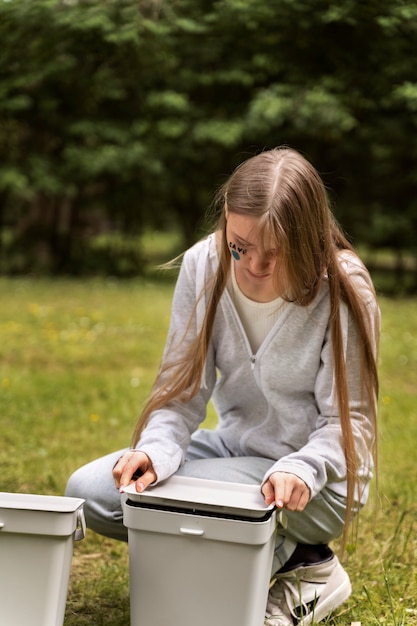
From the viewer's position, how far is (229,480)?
2.00 meters

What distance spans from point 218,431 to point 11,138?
22.7ft

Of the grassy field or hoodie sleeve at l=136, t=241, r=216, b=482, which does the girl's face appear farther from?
the grassy field

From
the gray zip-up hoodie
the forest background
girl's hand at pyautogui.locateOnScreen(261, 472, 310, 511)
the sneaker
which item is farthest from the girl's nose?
the forest background

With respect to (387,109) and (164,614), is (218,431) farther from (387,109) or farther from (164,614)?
(387,109)

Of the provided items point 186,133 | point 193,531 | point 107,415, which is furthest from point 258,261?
point 186,133

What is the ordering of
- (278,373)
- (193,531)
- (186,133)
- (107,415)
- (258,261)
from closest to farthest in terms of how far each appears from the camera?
(193,531)
(258,261)
(278,373)
(107,415)
(186,133)

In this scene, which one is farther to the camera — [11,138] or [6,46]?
[11,138]

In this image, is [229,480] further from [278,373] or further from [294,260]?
[294,260]

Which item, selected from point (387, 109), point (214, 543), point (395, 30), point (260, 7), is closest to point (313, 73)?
point (387, 109)

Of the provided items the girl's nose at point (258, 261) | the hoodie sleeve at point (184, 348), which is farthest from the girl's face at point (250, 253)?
the hoodie sleeve at point (184, 348)

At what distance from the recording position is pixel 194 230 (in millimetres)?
10016

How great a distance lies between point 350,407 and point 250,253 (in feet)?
1.39

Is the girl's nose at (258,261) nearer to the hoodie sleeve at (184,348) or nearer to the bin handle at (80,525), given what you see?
the hoodie sleeve at (184,348)

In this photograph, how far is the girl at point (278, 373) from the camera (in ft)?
6.23
